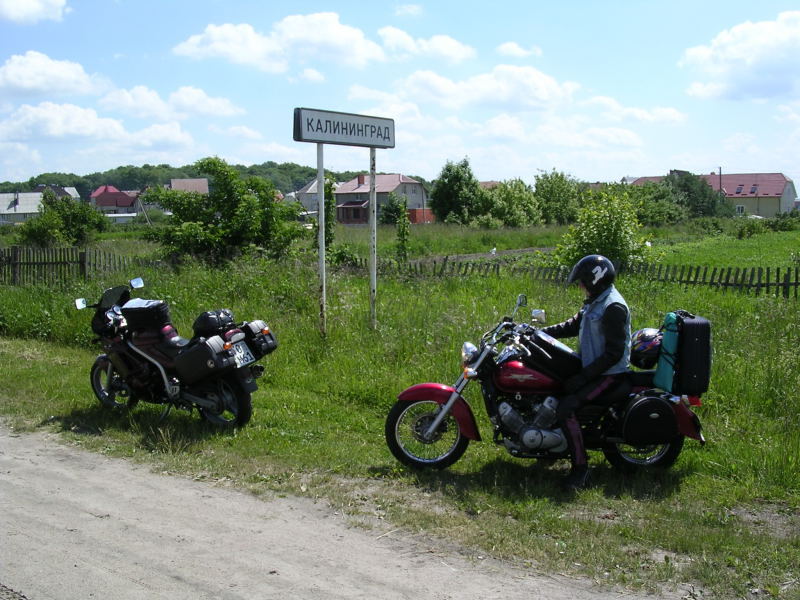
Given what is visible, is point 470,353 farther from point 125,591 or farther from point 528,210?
point 528,210

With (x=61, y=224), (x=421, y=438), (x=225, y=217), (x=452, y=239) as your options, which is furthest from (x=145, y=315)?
(x=61, y=224)

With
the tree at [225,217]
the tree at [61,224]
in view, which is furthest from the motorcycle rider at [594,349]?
the tree at [61,224]

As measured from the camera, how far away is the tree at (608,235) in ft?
57.3

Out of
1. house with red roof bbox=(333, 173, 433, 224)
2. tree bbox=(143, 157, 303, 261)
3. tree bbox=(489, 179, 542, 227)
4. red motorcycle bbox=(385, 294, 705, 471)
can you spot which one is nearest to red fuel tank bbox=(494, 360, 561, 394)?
red motorcycle bbox=(385, 294, 705, 471)

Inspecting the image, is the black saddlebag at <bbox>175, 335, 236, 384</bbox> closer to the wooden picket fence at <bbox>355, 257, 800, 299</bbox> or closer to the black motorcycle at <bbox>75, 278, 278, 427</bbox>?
the black motorcycle at <bbox>75, 278, 278, 427</bbox>

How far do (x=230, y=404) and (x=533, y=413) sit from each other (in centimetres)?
Answer: 296

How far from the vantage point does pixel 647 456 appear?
594cm

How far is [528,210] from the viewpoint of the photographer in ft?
181

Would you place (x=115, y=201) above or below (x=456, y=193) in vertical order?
above

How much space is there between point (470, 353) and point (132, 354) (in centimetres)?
369

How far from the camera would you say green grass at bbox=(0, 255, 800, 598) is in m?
4.54

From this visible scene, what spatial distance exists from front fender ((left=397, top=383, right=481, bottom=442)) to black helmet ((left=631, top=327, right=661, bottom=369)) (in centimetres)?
138

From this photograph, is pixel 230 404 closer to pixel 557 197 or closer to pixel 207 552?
pixel 207 552

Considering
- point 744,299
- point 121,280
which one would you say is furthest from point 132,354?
point 744,299
